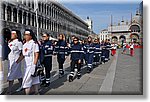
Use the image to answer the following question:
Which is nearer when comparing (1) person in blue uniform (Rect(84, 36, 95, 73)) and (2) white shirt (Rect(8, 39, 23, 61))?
(2) white shirt (Rect(8, 39, 23, 61))

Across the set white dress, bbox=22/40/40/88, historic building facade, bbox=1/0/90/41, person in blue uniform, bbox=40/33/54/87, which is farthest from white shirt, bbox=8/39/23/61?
historic building facade, bbox=1/0/90/41

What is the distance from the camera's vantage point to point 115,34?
130875 mm

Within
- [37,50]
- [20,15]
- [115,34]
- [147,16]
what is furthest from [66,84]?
[115,34]

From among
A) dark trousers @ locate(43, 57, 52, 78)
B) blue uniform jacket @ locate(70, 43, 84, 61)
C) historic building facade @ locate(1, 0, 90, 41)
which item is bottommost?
dark trousers @ locate(43, 57, 52, 78)

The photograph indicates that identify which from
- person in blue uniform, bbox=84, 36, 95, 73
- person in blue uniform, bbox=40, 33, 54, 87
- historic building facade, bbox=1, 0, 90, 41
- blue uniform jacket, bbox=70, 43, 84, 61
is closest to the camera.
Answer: person in blue uniform, bbox=40, 33, 54, 87

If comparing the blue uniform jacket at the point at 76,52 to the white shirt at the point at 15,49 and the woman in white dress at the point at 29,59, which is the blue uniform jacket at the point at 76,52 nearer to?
the white shirt at the point at 15,49

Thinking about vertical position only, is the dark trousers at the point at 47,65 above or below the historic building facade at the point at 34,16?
below

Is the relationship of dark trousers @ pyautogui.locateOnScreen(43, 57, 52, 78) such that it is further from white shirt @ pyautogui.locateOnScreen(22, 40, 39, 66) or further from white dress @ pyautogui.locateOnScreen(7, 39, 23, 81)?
white shirt @ pyautogui.locateOnScreen(22, 40, 39, 66)

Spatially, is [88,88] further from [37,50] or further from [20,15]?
[20,15]

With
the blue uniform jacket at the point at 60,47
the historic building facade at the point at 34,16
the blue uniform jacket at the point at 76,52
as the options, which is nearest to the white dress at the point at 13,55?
the blue uniform jacket at the point at 76,52

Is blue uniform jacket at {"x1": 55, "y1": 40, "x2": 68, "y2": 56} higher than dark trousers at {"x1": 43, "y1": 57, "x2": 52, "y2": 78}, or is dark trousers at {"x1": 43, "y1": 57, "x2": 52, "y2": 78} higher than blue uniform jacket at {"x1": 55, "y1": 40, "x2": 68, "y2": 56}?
blue uniform jacket at {"x1": 55, "y1": 40, "x2": 68, "y2": 56}

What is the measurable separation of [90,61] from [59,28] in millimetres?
55855

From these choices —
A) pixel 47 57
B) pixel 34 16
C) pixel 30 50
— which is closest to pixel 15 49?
pixel 30 50

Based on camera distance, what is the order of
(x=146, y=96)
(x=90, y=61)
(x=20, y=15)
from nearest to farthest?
(x=146, y=96) → (x=90, y=61) → (x=20, y=15)
